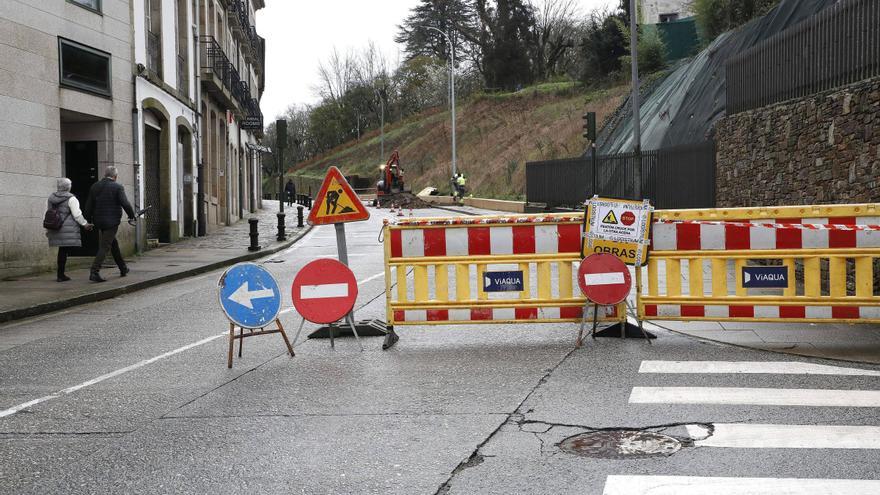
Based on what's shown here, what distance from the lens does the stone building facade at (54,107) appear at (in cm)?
1508

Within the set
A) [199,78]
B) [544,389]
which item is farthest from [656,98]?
[544,389]

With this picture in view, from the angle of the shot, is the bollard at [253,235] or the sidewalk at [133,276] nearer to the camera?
the sidewalk at [133,276]

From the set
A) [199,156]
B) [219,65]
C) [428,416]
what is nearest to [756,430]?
Result: [428,416]

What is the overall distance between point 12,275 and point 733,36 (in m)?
24.2

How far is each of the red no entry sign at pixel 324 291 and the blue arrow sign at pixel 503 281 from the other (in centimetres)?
124

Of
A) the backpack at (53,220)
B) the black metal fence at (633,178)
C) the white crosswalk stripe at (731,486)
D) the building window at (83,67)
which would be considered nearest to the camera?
the white crosswalk stripe at (731,486)

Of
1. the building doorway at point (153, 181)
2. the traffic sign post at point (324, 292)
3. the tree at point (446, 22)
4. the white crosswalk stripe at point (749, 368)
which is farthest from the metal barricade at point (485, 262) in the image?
the tree at point (446, 22)

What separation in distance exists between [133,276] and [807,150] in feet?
34.8

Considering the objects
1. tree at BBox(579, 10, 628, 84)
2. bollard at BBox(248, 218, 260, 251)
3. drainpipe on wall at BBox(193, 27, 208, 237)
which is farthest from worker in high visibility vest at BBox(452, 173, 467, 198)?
bollard at BBox(248, 218, 260, 251)

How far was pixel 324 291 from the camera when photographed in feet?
28.0

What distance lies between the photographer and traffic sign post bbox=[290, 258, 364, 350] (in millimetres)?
8461

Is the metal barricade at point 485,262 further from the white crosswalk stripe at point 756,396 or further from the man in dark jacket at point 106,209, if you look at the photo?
the man in dark jacket at point 106,209

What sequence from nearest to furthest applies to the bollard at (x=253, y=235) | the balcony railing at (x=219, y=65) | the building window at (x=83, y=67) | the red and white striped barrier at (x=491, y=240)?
the red and white striped barrier at (x=491, y=240) → the building window at (x=83, y=67) → the bollard at (x=253, y=235) → the balcony railing at (x=219, y=65)

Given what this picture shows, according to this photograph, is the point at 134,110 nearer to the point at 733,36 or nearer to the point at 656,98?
the point at 733,36
